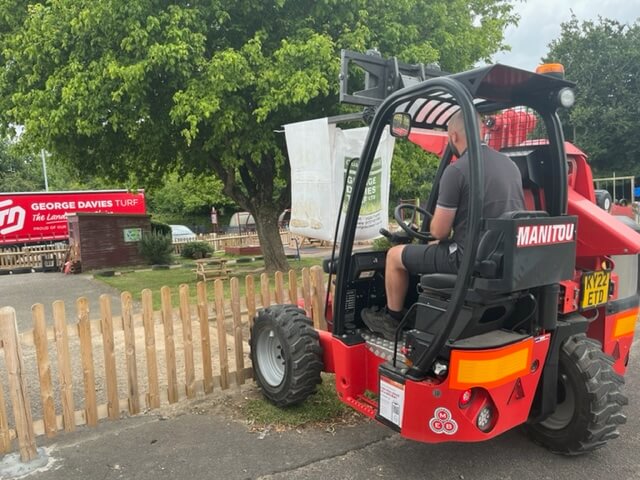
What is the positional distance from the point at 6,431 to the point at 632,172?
39.1 m

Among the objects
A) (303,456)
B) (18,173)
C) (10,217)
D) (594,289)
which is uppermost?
(18,173)

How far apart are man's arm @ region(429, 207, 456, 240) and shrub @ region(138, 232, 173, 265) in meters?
15.5

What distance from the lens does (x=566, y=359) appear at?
10.6 feet

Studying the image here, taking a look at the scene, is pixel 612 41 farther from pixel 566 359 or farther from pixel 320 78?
pixel 566 359

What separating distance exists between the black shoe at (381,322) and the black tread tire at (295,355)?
0.44 metres

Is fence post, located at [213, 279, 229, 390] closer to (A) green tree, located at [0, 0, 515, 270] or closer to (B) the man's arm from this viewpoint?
(B) the man's arm

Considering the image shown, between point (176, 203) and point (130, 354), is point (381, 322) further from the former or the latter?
point (176, 203)

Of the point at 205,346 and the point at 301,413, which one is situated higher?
the point at 205,346

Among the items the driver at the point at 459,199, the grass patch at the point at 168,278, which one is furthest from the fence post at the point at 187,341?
the grass patch at the point at 168,278

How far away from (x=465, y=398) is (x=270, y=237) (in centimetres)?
1004

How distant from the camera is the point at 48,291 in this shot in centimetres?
1266

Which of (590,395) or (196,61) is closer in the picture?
(590,395)

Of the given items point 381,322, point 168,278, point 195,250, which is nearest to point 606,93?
point 195,250

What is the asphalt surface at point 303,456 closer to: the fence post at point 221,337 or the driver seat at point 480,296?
the fence post at point 221,337
